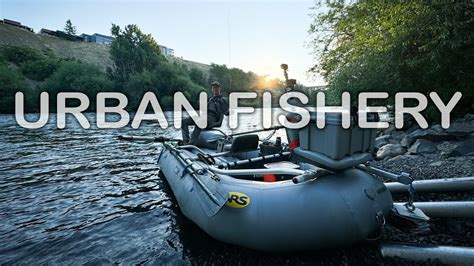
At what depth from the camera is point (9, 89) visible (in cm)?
3466

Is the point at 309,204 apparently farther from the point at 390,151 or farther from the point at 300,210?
the point at 390,151

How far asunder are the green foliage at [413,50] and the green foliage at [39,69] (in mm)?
55398

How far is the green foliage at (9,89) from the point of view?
32.4 metres

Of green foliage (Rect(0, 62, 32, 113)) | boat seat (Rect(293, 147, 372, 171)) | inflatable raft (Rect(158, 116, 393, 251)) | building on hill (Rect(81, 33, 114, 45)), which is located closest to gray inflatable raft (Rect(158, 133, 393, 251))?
inflatable raft (Rect(158, 116, 393, 251))

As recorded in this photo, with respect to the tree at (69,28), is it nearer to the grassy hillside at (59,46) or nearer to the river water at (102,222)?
the grassy hillside at (59,46)

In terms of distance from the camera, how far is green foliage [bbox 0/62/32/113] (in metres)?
32.4

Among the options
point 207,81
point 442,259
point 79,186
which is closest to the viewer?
point 442,259

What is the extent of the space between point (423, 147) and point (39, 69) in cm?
6143

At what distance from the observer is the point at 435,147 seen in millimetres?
7039

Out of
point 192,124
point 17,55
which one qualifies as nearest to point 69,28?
point 17,55

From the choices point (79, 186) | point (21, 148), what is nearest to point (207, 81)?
point (21, 148)

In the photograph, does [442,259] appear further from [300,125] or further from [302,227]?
[300,125]

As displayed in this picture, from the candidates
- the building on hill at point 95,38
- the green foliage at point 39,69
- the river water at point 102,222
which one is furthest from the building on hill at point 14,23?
the river water at point 102,222

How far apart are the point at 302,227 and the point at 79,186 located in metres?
5.38
